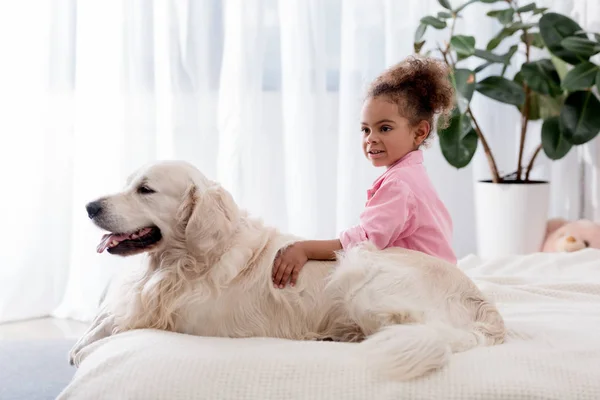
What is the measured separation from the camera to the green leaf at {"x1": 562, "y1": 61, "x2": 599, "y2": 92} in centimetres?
314

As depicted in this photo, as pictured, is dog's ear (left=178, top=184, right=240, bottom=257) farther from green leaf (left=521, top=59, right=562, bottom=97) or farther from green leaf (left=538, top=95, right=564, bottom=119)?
green leaf (left=538, top=95, right=564, bottom=119)

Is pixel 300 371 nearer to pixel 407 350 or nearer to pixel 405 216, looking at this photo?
pixel 407 350

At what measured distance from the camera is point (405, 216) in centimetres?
176

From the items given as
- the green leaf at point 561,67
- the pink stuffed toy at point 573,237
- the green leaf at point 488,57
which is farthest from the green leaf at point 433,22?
the pink stuffed toy at point 573,237

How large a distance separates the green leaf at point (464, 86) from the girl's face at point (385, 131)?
1.35 m

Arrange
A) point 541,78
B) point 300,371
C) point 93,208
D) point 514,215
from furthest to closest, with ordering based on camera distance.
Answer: point 514,215 → point 541,78 → point 93,208 → point 300,371

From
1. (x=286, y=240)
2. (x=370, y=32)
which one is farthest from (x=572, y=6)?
(x=286, y=240)

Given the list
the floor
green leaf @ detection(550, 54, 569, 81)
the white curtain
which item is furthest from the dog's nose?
green leaf @ detection(550, 54, 569, 81)

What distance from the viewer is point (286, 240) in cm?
184

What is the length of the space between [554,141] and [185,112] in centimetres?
182

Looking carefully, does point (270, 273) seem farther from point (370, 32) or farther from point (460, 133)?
point (370, 32)

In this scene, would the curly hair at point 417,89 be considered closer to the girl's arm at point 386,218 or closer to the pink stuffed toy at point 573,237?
the girl's arm at point 386,218

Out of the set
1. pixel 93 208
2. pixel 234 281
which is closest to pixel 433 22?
pixel 234 281

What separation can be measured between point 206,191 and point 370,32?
91.9 inches
